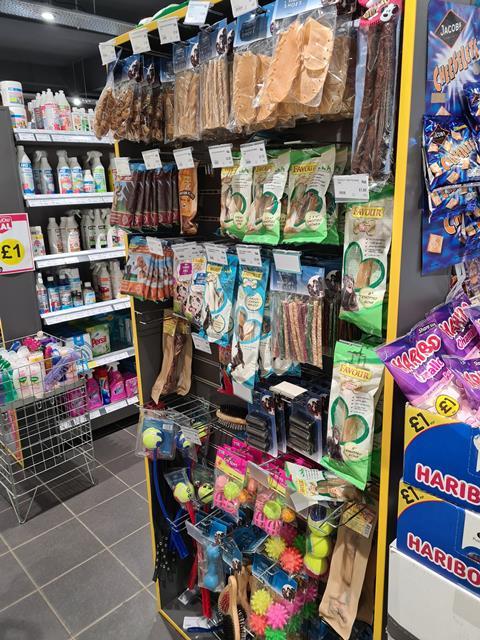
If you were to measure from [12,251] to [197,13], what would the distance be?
205cm

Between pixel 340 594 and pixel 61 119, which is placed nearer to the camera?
pixel 340 594

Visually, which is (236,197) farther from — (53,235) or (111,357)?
(111,357)

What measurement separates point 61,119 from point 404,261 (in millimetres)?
2810

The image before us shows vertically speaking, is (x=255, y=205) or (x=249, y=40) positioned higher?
(x=249, y=40)

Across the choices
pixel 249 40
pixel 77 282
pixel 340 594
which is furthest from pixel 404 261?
pixel 77 282

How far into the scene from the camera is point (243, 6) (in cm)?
124

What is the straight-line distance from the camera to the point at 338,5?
1.12 m

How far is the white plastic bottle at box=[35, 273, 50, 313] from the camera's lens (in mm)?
3123

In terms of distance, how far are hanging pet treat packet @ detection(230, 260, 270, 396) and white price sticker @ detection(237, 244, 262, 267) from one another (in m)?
0.02

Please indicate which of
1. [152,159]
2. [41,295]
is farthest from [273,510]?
[41,295]

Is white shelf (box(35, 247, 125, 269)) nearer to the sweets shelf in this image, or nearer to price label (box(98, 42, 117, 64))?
the sweets shelf

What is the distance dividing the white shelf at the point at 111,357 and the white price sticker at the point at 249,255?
224cm

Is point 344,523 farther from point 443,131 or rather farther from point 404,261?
point 443,131

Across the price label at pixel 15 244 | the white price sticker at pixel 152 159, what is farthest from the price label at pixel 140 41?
the price label at pixel 15 244
